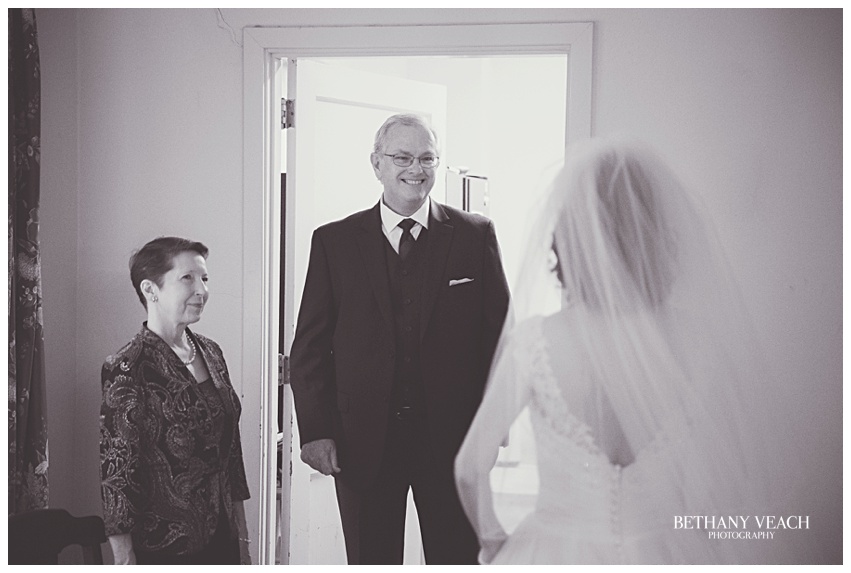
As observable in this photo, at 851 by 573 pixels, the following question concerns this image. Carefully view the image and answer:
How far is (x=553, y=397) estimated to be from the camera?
1811 millimetres

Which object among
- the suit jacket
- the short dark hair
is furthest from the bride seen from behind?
the short dark hair

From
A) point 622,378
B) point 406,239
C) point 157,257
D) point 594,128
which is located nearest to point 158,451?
point 157,257

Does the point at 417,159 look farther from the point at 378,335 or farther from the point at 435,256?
the point at 378,335

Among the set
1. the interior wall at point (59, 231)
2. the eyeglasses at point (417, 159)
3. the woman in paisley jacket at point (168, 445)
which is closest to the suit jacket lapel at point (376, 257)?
the eyeglasses at point (417, 159)

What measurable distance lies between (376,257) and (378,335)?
0.20 meters

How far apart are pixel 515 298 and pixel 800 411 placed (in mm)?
766

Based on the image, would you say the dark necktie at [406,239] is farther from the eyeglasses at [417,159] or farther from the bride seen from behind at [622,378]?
the bride seen from behind at [622,378]

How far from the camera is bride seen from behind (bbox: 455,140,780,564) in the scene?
179 cm

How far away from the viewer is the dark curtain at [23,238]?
82.5 inches

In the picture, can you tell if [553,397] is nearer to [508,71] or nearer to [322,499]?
[322,499]

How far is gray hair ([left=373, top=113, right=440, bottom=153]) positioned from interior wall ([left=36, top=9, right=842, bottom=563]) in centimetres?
25

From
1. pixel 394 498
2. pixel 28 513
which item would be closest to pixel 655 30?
pixel 394 498

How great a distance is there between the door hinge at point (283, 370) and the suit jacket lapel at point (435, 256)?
41 centimetres

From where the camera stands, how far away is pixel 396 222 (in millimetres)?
2146
